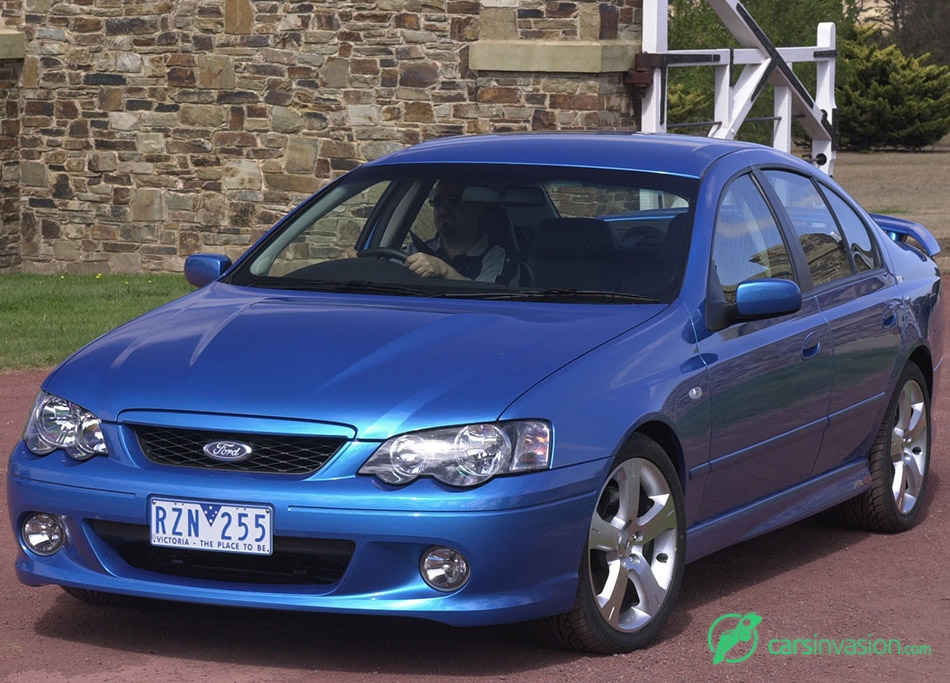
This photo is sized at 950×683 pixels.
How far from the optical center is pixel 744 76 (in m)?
20.8

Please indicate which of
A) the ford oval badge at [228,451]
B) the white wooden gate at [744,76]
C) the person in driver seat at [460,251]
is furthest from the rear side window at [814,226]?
the white wooden gate at [744,76]

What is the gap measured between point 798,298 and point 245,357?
193cm

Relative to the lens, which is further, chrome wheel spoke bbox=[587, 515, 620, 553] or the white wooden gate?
the white wooden gate

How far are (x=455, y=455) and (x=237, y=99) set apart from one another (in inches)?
588

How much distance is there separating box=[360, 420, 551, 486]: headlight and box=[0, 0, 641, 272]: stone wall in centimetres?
1310

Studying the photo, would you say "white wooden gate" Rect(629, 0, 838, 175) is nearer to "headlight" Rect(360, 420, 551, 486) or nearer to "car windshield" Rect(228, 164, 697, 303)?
"car windshield" Rect(228, 164, 697, 303)

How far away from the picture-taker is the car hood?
4.88 metres

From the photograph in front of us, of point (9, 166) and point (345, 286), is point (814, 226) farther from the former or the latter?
point (9, 166)

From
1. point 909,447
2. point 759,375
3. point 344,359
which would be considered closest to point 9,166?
point 909,447

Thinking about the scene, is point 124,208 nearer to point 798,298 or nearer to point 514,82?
point 514,82

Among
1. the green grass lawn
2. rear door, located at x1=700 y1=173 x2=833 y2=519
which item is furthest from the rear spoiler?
the green grass lawn

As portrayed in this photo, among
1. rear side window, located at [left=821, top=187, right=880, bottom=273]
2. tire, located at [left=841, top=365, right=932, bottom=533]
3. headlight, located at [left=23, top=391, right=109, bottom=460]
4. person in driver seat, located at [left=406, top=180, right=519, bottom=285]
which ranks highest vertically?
person in driver seat, located at [left=406, top=180, right=519, bottom=285]

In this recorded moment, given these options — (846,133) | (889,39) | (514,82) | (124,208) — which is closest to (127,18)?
(124,208)

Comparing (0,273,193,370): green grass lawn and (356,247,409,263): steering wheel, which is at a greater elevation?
(356,247,409,263): steering wheel
